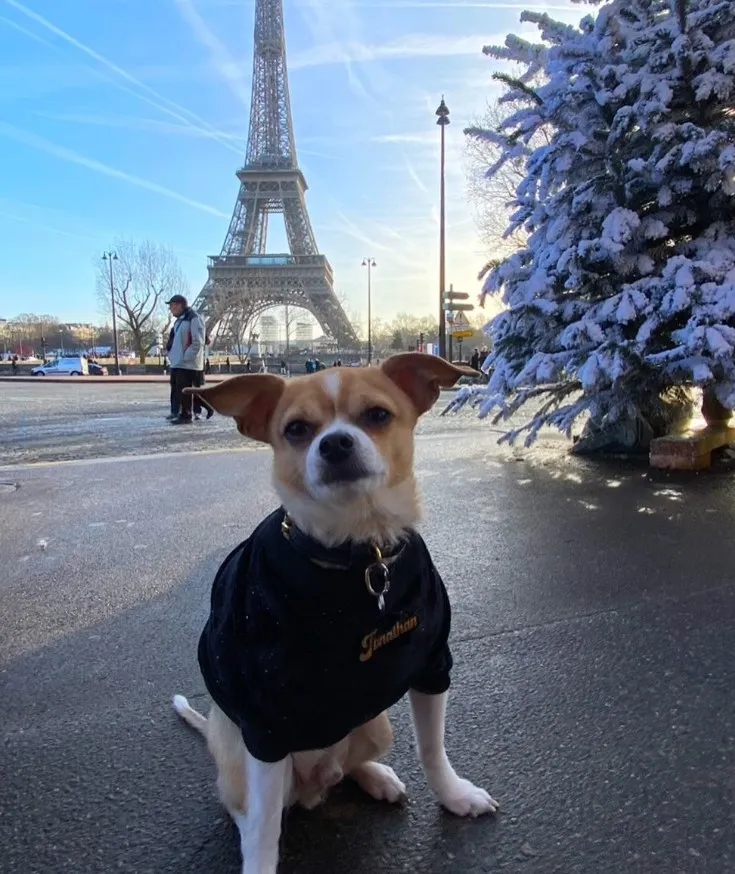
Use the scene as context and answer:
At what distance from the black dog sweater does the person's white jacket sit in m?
10.2

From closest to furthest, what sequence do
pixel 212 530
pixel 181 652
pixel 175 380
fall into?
pixel 181 652
pixel 212 530
pixel 175 380

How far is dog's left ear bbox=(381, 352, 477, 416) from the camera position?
2.29m

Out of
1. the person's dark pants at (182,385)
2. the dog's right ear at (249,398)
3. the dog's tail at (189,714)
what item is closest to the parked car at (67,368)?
the person's dark pants at (182,385)

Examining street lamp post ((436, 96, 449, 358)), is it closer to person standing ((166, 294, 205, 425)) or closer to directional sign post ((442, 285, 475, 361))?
directional sign post ((442, 285, 475, 361))

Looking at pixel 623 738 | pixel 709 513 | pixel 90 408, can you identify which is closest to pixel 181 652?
A: pixel 623 738

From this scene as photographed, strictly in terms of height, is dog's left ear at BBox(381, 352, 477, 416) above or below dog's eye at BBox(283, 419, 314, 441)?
above

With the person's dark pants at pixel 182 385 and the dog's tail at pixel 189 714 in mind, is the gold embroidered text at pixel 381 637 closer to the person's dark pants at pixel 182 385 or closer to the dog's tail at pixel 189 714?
the dog's tail at pixel 189 714

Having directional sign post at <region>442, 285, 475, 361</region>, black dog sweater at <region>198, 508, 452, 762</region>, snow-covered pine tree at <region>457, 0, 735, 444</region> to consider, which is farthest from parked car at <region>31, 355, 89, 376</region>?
black dog sweater at <region>198, 508, 452, 762</region>

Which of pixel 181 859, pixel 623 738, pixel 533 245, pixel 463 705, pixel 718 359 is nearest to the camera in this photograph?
pixel 181 859

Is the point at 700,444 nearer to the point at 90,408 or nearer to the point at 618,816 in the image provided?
the point at 618,816

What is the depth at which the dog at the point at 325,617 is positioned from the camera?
170 cm

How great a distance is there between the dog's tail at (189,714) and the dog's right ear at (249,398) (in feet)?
3.35

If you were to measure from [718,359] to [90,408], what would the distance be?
14322 millimetres

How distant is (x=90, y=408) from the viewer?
16.1m
